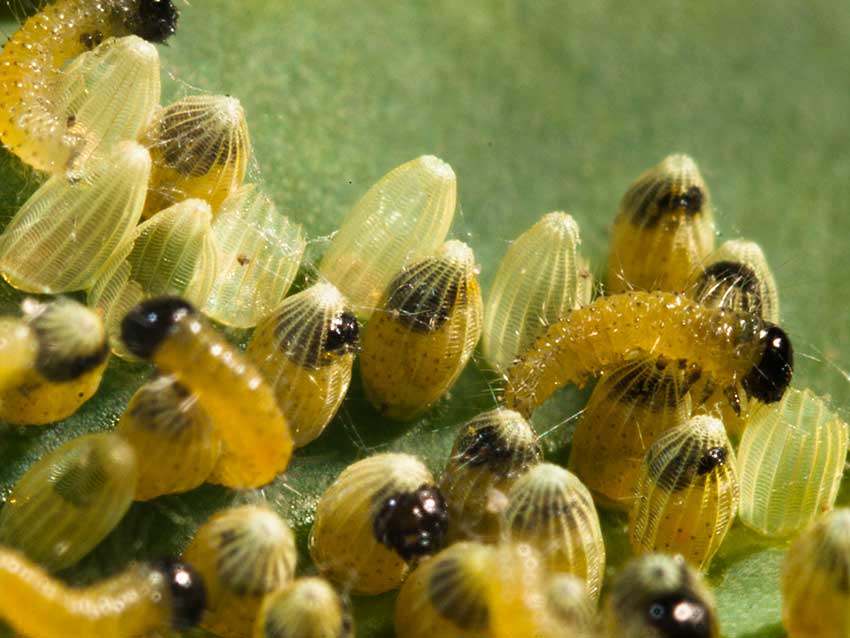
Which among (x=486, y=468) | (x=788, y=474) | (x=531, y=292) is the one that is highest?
(x=531, y=292)

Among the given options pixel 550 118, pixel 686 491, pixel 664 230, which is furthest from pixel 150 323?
pixel 550 118

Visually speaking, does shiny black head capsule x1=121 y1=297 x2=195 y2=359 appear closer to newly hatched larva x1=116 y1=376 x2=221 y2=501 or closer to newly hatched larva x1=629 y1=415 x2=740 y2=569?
newly hatched larva x1=116 y1=376 x2=221 y2=501

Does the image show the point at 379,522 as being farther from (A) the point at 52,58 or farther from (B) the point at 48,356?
(A) the point at 52,58

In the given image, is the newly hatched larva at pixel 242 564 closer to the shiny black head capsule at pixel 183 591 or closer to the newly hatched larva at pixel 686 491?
the shiny black head capsule at pixel 183 591

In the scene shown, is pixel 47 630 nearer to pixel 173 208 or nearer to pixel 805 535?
pixel 173 208

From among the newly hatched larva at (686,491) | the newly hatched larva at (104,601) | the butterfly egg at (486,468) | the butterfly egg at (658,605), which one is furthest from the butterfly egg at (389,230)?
the butterfly egg at (658,605)
